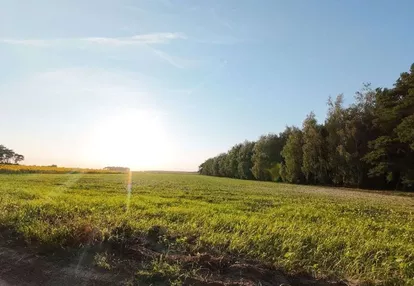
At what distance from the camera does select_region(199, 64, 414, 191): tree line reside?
43094mm

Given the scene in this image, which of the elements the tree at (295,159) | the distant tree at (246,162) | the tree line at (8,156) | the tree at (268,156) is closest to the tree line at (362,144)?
the tree at (295,159)

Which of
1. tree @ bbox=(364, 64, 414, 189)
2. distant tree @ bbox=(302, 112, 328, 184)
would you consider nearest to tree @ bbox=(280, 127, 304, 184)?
distant tree @ bbox=(302, 112, 328, 184)

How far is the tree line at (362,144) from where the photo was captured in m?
43.1

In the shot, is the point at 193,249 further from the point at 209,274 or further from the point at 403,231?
the point at 403,231

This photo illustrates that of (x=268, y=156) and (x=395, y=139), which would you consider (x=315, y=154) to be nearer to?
(x=395, y=139)

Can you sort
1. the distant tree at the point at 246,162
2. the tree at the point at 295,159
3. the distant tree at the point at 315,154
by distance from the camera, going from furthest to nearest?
the distant tree at the point at 246,162
the tree at the point at 295,159
the distant tree at the point at 315,154

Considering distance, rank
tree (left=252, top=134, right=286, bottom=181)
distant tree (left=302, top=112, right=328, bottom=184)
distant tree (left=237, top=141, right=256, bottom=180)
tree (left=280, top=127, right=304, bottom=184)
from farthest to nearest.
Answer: distant tree (left=237, top=141, right=256, bottom=180) < tree (left=252, top=134, right=286, bottom=181) < tree (left=280, top=127, right=304, bottom=184) < distant tree (left=302, top=112, right=328, bottom=184)

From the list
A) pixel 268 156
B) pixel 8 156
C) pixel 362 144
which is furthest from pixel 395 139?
pixel 8 156

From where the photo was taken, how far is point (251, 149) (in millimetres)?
97625

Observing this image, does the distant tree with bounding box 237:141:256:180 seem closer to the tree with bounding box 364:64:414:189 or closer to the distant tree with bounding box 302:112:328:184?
the distant tree with bounding box 302:112:328:184

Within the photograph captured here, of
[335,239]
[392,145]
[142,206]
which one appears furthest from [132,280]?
[392,145]

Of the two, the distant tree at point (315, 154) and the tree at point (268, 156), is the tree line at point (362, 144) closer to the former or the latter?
the distant tree at point (315, 154)

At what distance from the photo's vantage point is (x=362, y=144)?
50.3 meters

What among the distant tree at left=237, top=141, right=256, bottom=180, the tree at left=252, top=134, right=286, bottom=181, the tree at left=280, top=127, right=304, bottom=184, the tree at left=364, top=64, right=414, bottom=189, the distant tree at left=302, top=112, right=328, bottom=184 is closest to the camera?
the tree at left=364, top=64, right=414, bottom=189
